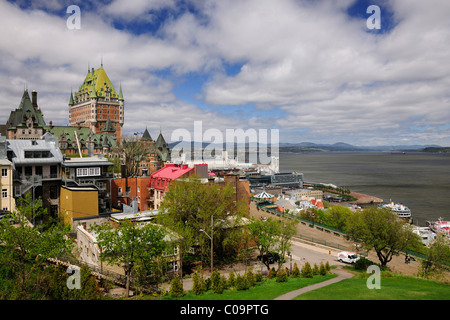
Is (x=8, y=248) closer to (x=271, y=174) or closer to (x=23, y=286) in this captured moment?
(x=23, y=286)

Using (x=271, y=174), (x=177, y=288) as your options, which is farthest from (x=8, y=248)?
(x=271, y=174)

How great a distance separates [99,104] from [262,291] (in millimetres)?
138558

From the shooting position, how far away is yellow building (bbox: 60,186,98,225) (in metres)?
38.2

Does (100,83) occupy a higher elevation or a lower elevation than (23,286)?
higher

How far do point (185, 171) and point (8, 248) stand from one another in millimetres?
29776

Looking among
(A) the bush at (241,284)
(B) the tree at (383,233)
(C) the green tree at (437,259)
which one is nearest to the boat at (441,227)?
(C) the green tree at (437,259)

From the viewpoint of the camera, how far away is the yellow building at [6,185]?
116 ft

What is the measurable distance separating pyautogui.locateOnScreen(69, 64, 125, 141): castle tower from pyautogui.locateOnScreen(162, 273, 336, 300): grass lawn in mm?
126093

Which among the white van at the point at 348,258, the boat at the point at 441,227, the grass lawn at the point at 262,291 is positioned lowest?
the boat at the point at 441,227

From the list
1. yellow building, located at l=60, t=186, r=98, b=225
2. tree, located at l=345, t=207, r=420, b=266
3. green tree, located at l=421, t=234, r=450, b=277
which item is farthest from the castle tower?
green tree, located at l=421, t=234, r=450, b=277

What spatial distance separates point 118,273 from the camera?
2566 cm

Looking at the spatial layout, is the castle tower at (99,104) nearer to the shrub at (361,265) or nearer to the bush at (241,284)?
the shrub at (361,265)

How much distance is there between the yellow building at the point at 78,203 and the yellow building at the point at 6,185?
18.8 feet

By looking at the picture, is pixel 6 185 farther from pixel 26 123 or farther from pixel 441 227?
pixel 441 227
